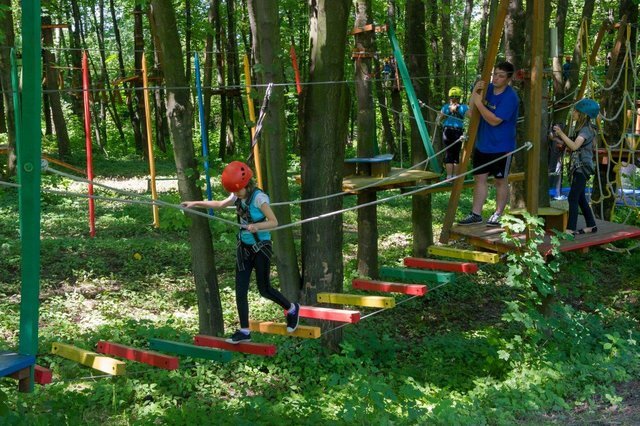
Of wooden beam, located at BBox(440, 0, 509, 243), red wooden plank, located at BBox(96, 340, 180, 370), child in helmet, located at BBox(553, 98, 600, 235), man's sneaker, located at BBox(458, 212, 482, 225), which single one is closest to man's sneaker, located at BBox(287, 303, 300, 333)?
red wooden plank, located at BBox(96, 340, 180, 370)

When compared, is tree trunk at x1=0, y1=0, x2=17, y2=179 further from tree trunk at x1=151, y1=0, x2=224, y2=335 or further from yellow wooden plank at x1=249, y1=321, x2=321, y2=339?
yellow wooden plank at x1=249, y1=321, x2=321, y2=339

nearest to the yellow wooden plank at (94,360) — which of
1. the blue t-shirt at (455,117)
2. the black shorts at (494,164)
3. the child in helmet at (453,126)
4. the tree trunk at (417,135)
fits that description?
the black shorts at (494,164)

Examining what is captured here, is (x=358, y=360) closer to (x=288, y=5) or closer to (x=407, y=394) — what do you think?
→ (x=407, y=394)

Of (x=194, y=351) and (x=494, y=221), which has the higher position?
(x=494, y=221)

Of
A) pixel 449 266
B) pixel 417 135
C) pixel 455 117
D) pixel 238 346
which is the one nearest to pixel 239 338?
pixel 238 346

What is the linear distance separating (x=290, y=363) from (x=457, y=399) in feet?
5.67

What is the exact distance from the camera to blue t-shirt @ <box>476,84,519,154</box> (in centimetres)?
699

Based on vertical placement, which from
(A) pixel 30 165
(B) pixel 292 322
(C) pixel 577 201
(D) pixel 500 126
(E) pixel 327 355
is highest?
(D) pixel 500 126

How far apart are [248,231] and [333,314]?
92 cm

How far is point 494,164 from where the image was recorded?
23.7ft

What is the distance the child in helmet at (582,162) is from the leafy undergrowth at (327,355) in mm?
956

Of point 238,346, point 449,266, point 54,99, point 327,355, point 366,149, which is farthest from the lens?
point 54,99

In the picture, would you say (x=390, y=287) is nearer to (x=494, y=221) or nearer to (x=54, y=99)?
(x=494, y=221)

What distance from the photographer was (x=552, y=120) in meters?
12.3
